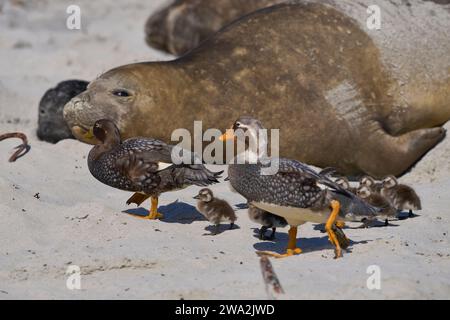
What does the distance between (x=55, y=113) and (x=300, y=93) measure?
2.34 meters

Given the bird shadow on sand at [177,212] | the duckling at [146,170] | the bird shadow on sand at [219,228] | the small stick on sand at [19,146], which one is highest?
the duckling at [146,170]

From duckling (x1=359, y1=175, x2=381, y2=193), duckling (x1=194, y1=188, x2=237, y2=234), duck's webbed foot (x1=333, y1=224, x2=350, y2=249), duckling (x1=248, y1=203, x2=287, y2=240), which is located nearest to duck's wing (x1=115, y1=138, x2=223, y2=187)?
duckling (x1=194, y1=188, x2=237, y2=234)

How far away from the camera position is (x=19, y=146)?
8.90 metres

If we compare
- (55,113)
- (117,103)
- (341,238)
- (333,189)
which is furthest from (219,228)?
(55,113)

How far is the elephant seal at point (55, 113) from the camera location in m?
9.45

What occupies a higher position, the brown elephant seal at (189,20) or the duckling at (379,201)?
the brown elephant seal at (189,20)

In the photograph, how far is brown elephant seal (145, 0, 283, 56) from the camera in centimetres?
1272

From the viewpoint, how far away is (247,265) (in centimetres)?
606

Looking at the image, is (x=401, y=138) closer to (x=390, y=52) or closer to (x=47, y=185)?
(x=390, y=52)

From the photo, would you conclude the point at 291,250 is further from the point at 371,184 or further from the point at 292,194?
the point at 371,184

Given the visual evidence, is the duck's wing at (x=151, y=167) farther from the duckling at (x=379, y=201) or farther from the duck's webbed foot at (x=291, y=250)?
the duckling at (x=379, y=201)

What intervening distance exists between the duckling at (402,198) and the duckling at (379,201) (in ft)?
0.37

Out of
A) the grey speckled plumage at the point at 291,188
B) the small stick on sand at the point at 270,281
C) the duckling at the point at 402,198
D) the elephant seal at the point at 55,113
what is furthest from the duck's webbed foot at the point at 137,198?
the elephant seal at the point at 55,113

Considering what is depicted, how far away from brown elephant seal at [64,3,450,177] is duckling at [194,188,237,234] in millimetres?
1569
